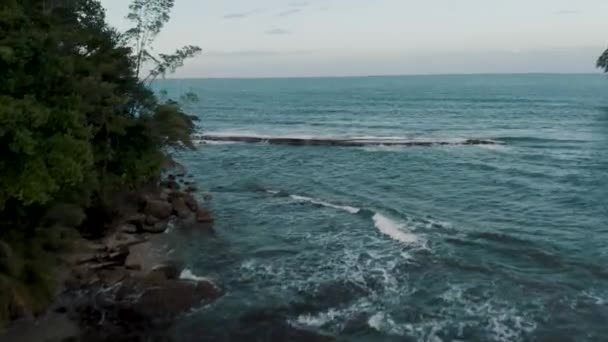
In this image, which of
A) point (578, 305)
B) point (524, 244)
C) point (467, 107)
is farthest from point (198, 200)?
point (467, 107)

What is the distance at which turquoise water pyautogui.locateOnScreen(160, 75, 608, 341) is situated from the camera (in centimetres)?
1748

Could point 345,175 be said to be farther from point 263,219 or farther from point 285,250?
point 285,250

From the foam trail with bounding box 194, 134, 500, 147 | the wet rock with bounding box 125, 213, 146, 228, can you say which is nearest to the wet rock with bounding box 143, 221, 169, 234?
the wet rock with bounding box 125, 213, 146, 228

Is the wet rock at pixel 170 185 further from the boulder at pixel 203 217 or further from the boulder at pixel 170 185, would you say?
the boulder at pixel 203 217

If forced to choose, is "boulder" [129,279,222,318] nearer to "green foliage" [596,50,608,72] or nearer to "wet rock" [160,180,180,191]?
"wet rock" [160,180,180,191]

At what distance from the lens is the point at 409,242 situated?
2505cm

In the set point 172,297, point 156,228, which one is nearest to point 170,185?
point 156,228

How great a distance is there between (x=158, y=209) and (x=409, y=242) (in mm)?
12067

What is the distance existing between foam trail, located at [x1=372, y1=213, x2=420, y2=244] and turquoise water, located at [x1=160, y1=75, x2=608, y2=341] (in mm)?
92

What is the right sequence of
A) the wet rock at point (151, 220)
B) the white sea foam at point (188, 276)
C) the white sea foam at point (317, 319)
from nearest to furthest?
the white sea foam at point (317, 319), the white sea foam at point (188, 276), the wet rock at point (151, 220)

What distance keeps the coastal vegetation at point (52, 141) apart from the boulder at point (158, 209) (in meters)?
2.29

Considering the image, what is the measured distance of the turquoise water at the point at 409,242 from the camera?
17.5m

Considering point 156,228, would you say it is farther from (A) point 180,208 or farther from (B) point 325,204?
(B) point 325,204

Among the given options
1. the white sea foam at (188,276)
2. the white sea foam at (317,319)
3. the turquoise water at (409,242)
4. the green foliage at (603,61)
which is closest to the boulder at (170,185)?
the turquoise water at (409,242)
